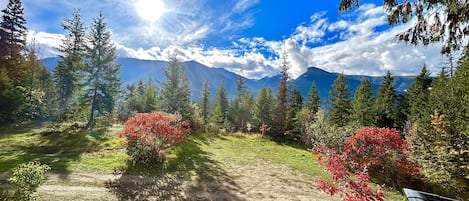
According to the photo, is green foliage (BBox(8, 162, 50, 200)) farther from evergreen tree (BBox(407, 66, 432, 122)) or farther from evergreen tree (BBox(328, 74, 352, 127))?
evergreen tree (BBox(328, 74, 352, 127))

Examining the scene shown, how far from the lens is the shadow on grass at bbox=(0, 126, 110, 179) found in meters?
10.0

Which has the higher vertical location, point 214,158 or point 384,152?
point 384,152

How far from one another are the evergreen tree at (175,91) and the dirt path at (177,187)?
50.9ft

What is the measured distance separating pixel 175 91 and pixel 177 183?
1863 centimetres

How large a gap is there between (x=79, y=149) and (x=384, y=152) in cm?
1554

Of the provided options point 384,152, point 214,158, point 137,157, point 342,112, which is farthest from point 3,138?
point 342,112

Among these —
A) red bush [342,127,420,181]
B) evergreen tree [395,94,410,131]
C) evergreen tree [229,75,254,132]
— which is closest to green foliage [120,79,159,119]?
evergreen tree [229,75,254,132]

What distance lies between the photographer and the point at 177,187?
29.2 feet

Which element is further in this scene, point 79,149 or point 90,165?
point 79,149

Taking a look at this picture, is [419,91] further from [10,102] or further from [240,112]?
[10,102]

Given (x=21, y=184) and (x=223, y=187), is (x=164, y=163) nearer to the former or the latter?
(x=223, y=187)

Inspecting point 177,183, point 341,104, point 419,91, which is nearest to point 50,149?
point 177,183

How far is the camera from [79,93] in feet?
81.1

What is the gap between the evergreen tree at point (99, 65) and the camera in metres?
23.8
